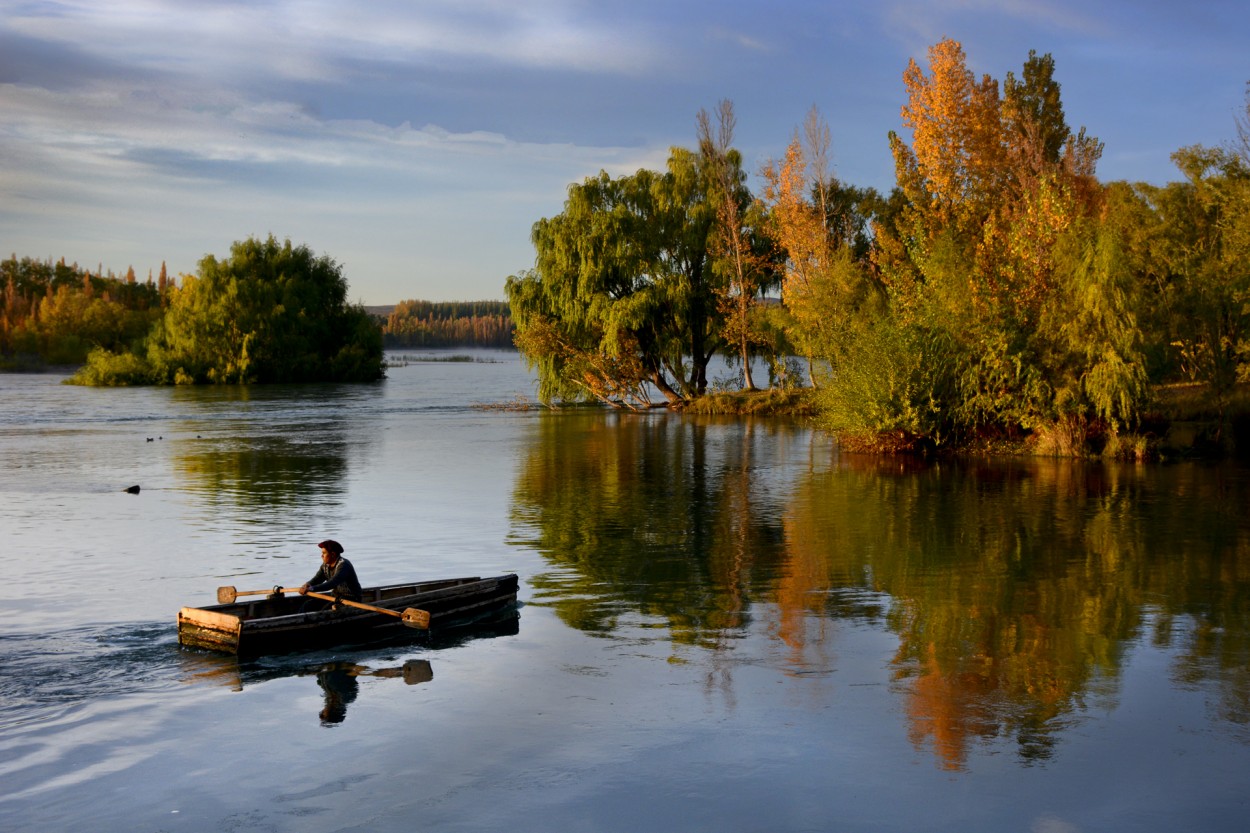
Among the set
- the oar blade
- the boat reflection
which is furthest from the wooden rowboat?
the boat reflection

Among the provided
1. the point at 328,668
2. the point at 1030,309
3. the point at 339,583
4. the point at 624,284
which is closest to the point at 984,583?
the point at 339,583

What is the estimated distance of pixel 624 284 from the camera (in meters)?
68.8

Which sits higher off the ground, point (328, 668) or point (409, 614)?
point (409, 614)

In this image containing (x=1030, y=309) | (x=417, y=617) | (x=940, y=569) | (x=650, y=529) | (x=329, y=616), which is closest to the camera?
(x=329, y=616)

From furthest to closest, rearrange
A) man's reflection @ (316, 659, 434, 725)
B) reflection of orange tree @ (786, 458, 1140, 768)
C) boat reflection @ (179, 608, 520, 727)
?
boat reflection @ (179, 608, 520, 727)
man's reflection @ (316, 659, 434, 725)
reflection of orange tree @ (786, 458, 1140, 768)

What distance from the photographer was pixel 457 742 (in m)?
13.4

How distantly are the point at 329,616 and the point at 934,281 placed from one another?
32815 mm

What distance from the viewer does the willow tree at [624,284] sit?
67.4 m

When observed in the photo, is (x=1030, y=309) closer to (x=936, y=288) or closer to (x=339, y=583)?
(x=936, y=288)

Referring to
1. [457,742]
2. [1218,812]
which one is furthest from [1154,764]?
[457,742]

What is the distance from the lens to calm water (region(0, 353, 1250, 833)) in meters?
11.6

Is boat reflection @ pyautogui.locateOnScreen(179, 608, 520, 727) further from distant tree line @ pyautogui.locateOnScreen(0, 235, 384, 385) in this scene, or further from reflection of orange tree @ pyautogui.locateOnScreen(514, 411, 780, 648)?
distant tree line @ pyautogui.locateOnScreen(0, 235, 384, 385)

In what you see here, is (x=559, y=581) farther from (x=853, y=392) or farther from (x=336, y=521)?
(x=853, y=392)

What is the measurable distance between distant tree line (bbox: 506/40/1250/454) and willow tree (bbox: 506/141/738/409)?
130mm
